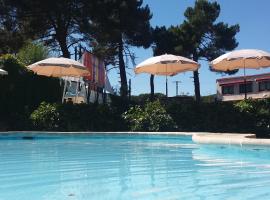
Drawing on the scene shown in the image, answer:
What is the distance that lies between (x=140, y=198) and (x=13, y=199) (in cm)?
129

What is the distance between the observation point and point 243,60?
A: 602 inches

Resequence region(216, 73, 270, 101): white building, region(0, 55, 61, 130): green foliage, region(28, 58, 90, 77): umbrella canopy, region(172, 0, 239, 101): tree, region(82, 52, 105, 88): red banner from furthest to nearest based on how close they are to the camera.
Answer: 1. region(216, 73, 270, 101): white building
2. region(172, 0, 239, 101): tree
3. region(82, 52, 105, 88): red banner
4. region(0, 55, 61, 130): green foliage
5. region(28, 58, 90, 77): umbrella canopy

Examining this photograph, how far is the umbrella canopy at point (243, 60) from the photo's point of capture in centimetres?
1392

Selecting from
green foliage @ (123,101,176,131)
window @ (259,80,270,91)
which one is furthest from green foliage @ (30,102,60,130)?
window @ (259,80,270,91)

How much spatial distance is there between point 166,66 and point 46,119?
507 centimetres

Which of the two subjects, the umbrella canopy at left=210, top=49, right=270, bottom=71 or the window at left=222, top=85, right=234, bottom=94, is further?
the window at left=222, top=85, right=234, bottom=94

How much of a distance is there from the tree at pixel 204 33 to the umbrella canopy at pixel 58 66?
1839cm

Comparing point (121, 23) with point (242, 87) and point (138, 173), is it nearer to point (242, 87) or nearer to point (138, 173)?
point (138, 173)

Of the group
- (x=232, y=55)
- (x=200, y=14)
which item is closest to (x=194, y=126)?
(x=232, y=55)

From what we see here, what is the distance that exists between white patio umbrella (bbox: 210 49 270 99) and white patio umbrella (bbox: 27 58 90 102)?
4.81 m

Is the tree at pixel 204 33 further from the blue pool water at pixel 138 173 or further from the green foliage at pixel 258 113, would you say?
the blue pool water at pixel 138 173

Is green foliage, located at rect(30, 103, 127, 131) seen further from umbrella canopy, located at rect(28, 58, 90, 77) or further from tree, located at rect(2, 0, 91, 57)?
tree, located at rect(2, 0, 91, 57)

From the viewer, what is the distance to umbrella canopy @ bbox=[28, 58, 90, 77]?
1534 centimetres

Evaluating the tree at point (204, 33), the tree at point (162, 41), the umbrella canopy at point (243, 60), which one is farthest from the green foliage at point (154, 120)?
the tree at point (204, 33)
